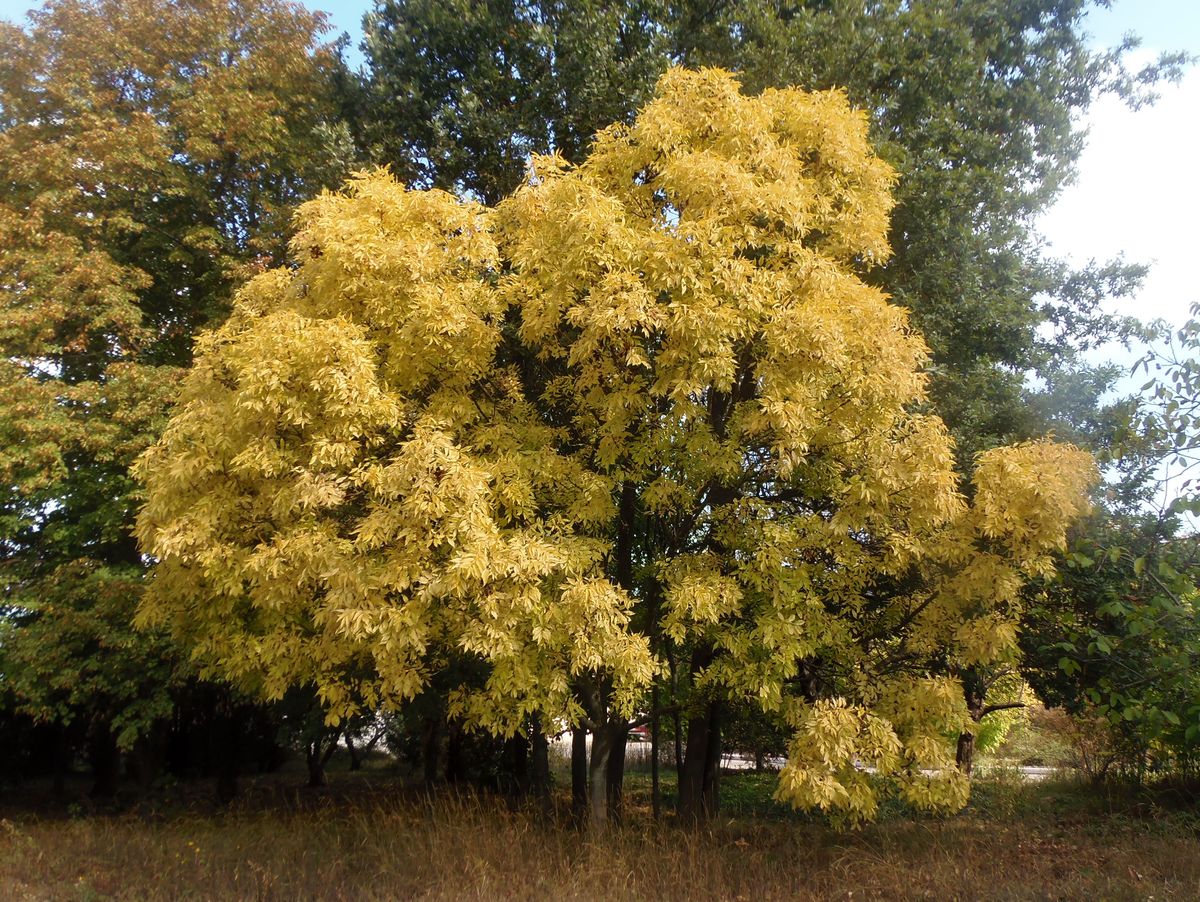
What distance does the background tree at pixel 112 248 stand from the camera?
10.1 m

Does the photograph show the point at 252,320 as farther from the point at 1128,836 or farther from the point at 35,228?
the point at 1128,836

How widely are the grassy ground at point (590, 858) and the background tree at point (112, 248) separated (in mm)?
2213

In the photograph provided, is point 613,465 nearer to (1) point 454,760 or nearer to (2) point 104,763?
(1) point 454,760

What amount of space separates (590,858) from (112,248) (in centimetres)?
1076

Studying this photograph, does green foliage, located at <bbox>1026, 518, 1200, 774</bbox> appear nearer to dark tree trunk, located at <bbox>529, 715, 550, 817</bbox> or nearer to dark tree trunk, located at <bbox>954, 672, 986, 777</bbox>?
dark tree trunk, located at <bbox>954, 672, 986, 777</bbox>

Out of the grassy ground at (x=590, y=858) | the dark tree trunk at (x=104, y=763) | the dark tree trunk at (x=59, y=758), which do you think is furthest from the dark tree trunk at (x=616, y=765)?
the dark tree trunk at (x=59, y=758)

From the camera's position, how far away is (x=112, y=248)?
12398 mm

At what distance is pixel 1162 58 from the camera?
1281 cm

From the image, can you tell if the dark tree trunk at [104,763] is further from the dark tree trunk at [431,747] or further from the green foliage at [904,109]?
the green foliage at [904,109]

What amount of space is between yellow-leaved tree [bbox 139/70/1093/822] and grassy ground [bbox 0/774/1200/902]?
73 cm

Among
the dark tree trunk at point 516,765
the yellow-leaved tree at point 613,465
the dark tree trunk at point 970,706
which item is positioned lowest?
the dark tree trunk at point 516,765

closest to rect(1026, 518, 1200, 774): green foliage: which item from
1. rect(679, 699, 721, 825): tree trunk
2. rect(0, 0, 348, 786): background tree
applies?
rect(679, 699, 721, 825): tree trunk

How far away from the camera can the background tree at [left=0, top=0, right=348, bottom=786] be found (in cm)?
1011

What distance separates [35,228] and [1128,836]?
1428 centimetres
